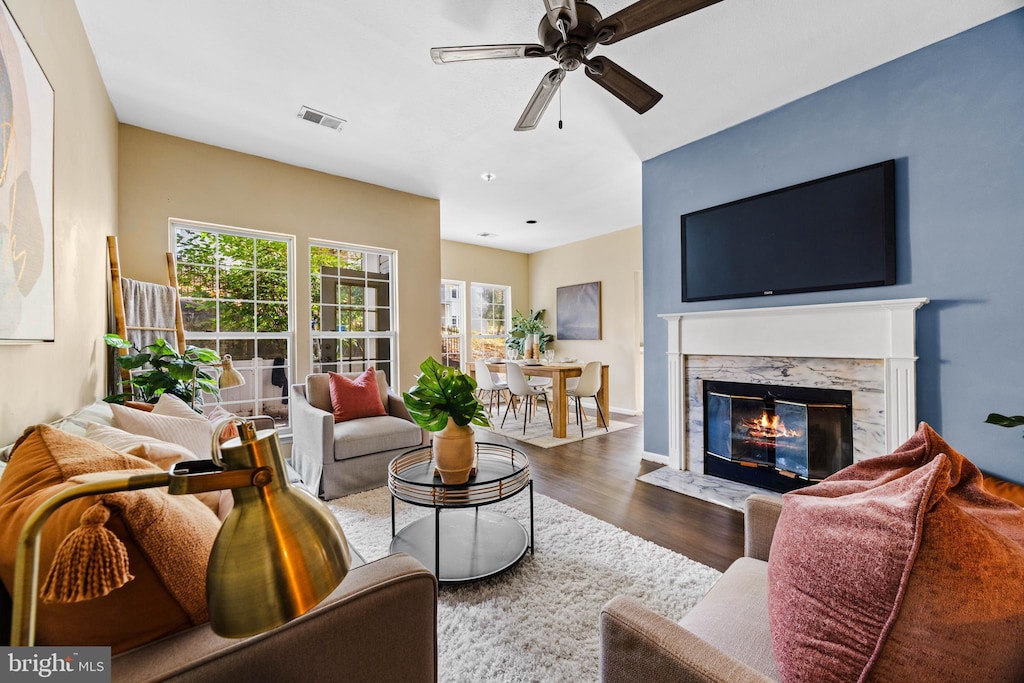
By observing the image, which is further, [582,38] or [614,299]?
[614,299]

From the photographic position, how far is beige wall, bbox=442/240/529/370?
6.91 meters

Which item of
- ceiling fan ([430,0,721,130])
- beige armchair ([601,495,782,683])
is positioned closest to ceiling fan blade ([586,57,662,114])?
ceiling fan ([430,0,721,130])

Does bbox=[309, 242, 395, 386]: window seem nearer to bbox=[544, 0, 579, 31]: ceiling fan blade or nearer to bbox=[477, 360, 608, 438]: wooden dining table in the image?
bbox=[477, 360, 608, 438]: wooden dining table

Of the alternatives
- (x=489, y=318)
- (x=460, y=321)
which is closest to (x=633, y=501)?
(x=460, y=321)

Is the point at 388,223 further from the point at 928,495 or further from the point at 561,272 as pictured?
the point at 928,495

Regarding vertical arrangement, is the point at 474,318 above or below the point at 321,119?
below

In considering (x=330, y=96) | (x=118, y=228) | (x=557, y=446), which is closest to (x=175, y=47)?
(x=330, y=96)

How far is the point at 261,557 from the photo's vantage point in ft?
1.27

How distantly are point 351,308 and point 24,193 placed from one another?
323cm

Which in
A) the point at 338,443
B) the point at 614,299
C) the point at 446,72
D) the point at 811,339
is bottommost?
the point at 338,443

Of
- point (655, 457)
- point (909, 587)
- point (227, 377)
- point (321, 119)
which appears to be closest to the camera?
point (909, 587)

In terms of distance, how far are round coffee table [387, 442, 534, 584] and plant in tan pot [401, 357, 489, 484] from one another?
9 centimetres

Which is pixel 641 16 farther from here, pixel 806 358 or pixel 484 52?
pixel 806 358

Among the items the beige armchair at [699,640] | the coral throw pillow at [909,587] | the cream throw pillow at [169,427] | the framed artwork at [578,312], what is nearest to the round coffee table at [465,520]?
the cream throw pillow at [169,427]
